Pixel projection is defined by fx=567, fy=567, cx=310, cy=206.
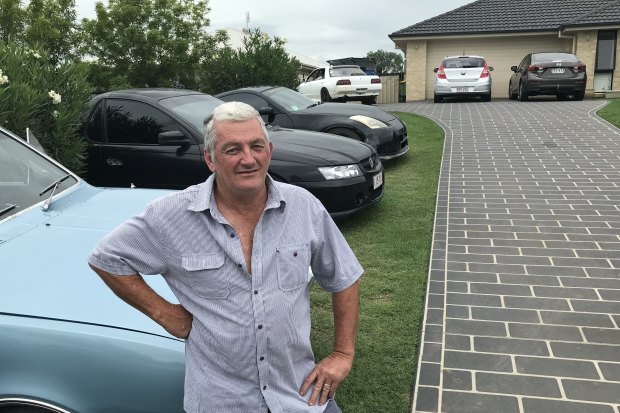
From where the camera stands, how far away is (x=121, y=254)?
74.0 inches

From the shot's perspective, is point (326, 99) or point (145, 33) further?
point (326, 99)

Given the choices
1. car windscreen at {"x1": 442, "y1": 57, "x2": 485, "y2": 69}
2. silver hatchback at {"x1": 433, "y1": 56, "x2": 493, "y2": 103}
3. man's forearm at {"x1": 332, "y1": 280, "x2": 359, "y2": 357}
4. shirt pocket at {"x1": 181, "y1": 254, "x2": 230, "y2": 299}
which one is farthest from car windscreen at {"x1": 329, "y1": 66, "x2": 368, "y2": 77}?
shirt pocket at {"x1": 181, "y1": 254, "x2": 230, "y2": 299}

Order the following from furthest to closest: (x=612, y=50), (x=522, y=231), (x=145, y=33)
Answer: (x=612, y=50) → (x=145, y=33) → (x=522, y=231)

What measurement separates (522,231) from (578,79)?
42.9ft

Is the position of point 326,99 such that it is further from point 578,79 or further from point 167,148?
point 167,148

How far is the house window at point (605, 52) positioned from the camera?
68.2 ft

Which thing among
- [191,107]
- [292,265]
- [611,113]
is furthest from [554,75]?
[292,265]

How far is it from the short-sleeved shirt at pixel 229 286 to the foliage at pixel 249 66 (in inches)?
490

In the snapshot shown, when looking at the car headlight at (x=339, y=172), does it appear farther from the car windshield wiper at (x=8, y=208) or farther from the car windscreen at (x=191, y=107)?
the car windshield wiper at (x=8, y=208)

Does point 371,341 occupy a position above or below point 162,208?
below

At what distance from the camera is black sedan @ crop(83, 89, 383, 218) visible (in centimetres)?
577

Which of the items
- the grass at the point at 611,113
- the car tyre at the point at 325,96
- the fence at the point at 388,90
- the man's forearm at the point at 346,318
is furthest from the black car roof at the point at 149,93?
the fence at the point at 388,90

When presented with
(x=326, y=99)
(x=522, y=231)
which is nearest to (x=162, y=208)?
(x=522, y=231)

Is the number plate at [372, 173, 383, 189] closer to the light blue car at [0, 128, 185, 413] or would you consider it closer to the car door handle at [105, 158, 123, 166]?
the car door handle at [105, 158, 123, 166]
